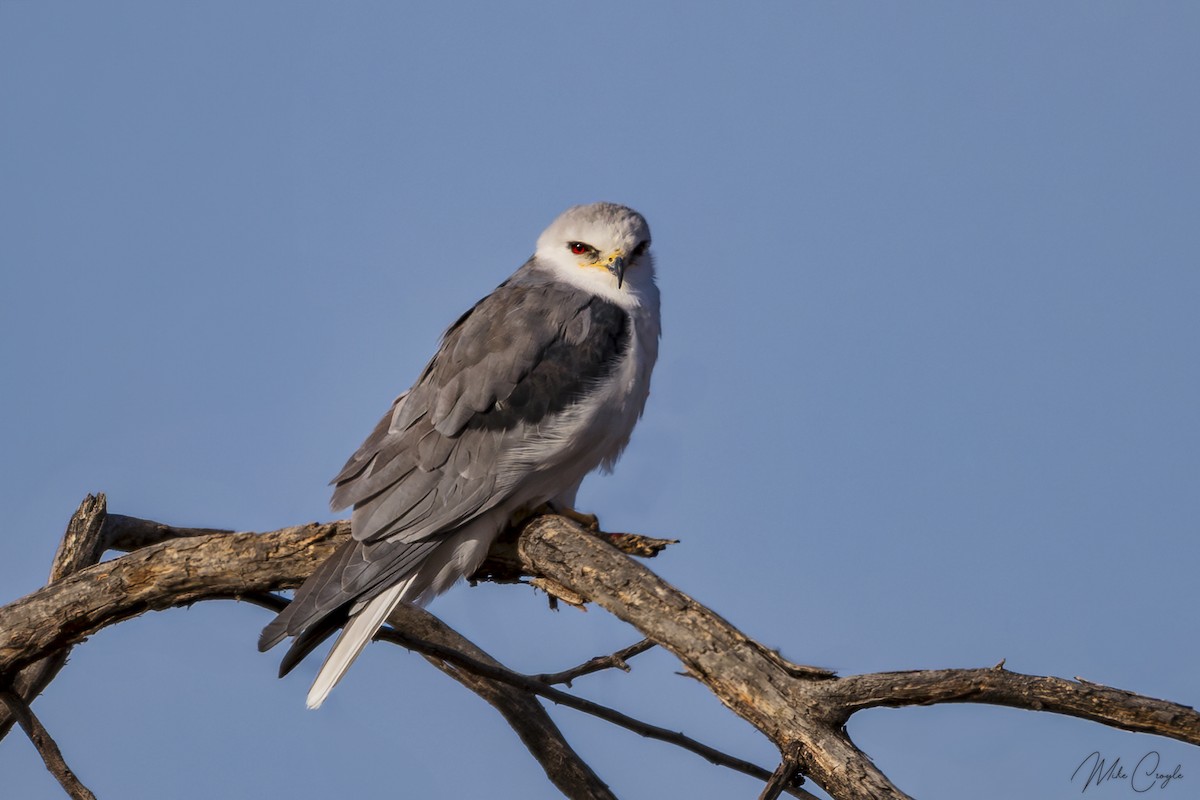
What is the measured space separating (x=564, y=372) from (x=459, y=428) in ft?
1.64

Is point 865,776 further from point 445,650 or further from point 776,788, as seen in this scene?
point 445,650

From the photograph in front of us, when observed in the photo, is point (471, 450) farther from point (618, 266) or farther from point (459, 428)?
point (618, 266)

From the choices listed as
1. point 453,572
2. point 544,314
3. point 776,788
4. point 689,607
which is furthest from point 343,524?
point 776,788

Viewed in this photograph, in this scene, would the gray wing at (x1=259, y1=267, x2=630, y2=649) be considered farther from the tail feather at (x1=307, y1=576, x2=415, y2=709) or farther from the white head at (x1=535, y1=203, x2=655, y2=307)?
the white head at (x1=535, y1=203, x2=655, y2=307)

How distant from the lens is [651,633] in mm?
4352

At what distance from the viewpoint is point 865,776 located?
3.81 metres

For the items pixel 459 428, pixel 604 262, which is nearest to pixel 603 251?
pixel 604 262

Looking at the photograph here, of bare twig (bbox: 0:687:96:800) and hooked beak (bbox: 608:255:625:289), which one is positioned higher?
hooked beak (bbox: 608:255:625:289)

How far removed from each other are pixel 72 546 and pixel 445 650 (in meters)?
1.88

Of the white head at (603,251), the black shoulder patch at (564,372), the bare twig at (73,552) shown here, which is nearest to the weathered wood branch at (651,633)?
the bare twig at (73,552)

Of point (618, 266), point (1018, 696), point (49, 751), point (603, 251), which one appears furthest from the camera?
point (603, 251)

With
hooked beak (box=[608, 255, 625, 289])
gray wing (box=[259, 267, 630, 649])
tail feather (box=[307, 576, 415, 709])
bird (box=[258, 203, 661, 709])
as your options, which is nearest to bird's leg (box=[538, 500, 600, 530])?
bird (box=[258, 203, 661, 709])

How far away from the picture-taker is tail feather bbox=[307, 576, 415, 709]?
4.98 m

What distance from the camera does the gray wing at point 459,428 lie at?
500 centimetres
